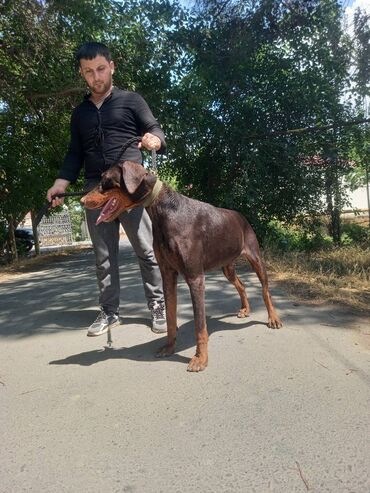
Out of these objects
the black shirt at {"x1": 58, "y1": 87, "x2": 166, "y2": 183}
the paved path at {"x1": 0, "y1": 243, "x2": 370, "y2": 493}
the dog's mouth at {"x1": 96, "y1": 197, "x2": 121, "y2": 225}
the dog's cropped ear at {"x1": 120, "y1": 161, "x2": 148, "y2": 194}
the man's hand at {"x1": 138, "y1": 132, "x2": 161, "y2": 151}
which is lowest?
the paved path at {"x1": 0, "y1": 243, "x2": 370, "y2": 493}

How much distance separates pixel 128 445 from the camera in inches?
81.4

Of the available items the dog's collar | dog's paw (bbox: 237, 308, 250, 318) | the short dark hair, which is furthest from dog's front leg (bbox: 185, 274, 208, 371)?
the short dark hair

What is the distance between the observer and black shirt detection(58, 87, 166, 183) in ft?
11.9

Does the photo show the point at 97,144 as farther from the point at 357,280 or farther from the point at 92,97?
the point at 357,280

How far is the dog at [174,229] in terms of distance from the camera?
283cm

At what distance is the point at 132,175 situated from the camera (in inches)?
109

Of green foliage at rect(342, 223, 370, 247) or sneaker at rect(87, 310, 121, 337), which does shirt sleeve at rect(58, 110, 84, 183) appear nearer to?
sneaker at rect(87, 310, 121, 337)

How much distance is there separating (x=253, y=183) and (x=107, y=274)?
5739 millimetres

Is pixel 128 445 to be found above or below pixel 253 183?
below

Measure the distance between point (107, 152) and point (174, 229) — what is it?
1112mm

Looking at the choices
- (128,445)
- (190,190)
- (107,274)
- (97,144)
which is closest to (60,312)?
(107,274)

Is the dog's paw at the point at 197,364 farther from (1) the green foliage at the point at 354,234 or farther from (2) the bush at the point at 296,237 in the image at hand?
(1) the green foliage at the point at 354,234

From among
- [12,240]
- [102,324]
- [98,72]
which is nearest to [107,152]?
[98,72]

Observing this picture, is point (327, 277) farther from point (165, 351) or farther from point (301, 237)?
point (301, 237)
